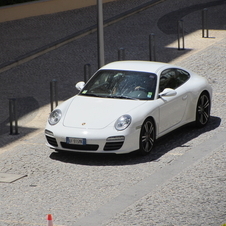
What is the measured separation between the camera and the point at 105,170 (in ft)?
32.9

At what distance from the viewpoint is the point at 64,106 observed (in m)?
11.1

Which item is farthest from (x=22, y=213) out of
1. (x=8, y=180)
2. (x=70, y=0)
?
(x=70, y=0)

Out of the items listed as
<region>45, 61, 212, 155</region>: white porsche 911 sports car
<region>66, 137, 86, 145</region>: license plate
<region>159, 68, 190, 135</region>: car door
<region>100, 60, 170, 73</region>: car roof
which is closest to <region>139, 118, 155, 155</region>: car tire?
<region>45, 61, 212, 155</region>: white porsche 911 sports car

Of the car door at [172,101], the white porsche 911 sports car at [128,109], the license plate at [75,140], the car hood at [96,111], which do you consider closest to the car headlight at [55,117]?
the white porsche 911 sports car at [128,109]

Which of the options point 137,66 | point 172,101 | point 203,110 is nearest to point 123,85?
point 137,66

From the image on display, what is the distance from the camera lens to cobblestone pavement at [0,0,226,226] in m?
8.17

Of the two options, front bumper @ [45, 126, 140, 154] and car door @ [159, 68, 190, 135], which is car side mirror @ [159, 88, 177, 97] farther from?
front bumper @ [45, 126, 140, 154]

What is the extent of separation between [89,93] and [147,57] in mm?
7295

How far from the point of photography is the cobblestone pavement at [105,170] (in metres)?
8.17

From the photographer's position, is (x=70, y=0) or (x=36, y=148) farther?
(x=70, y=0)

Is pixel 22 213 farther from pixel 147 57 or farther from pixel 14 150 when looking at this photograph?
pixel 147 57

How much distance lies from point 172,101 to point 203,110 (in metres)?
1.21

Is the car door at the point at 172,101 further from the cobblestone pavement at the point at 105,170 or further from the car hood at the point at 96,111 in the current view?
the car hood at the point at 96,111

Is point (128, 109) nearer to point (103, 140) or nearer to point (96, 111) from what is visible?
point (96, 111)
